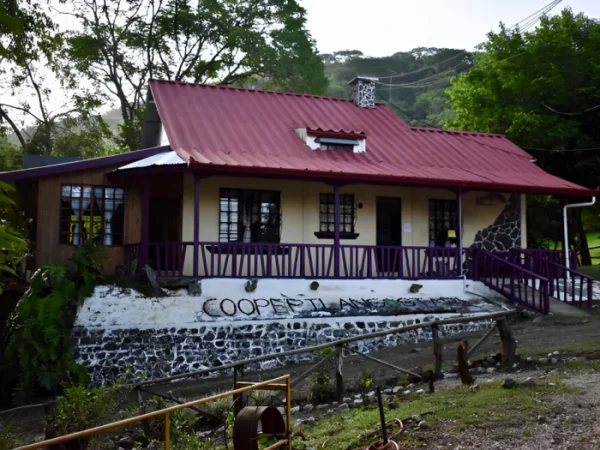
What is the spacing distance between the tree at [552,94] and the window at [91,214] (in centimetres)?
1565

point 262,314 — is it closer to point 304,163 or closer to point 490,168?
point 304,163

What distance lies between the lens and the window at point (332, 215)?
1731cm

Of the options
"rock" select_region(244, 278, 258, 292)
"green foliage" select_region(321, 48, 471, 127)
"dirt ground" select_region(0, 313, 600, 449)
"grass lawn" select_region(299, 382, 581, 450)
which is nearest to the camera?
"dirt ground" select_region(0, 313, 600, 449)

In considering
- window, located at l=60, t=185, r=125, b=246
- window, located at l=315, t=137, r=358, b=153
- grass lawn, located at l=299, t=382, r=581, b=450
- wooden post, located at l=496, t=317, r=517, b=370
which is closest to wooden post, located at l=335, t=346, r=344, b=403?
grass lawn, located at l=299, t=382, r=581, b=450

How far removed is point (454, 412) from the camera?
7664mm

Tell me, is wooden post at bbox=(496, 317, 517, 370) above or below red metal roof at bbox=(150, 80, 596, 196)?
below

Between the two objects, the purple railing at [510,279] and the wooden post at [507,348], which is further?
the purple railing at [510,279]

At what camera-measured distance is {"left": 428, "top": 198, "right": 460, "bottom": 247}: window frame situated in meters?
18.8

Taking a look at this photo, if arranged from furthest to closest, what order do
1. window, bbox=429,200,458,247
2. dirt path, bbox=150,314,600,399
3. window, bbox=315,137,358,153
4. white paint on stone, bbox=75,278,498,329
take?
window, bbox=429,200,458,247
window, bbox=315,137,358,153
white paint on stone, bbox=75,278,498,329
dirt path, bbox=150,314,600,399

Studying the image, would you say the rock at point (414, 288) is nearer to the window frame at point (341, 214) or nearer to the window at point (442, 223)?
the window frame at point (341, 214)

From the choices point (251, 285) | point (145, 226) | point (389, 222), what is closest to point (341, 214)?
point (389, 222)

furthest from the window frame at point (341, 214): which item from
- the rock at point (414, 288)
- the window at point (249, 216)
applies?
the rock at point (414, 288)

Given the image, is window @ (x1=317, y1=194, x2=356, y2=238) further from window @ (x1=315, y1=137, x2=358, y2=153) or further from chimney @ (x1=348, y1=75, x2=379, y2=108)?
chimney @ (x1=348, y1=75, x2=379, y2=108)

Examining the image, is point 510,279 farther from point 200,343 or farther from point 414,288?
point 200,343
